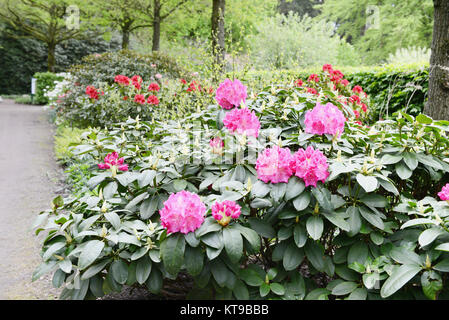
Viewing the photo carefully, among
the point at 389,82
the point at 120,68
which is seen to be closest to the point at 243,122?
the point at 389,82

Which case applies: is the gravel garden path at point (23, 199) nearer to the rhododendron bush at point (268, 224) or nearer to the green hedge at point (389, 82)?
the rhododendron bush at point (268, 224)

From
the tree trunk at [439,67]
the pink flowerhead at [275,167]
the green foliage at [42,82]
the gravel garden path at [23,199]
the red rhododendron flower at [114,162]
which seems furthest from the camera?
the green foliage at [42,82]

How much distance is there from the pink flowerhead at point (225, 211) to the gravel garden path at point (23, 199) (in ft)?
2.99

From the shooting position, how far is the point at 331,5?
19.3 metres

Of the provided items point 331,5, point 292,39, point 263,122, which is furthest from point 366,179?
point 331,5

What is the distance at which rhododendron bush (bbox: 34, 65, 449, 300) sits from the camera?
4.71 ft

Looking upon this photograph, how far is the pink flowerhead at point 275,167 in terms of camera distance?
1.51m

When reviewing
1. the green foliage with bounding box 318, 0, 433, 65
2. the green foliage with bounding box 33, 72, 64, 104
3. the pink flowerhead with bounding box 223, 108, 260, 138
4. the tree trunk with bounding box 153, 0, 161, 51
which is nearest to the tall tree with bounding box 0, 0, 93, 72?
the green foliage with bounding box 33, 72, 64, 104

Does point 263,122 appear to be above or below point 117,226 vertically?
above

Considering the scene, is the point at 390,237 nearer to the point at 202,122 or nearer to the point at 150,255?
the point at 150,255

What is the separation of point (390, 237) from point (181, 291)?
1.08 m

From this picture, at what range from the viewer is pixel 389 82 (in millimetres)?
5512

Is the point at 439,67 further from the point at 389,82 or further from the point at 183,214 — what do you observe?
the point at 183,214

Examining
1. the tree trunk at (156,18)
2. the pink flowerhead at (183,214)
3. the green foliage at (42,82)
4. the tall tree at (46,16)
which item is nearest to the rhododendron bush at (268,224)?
the pink flowerhead at (183,214)
